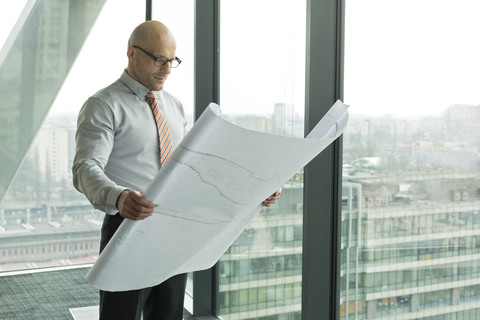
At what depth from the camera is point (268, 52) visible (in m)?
2.71

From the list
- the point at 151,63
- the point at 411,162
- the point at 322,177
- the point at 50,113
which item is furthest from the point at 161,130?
the point at 50,113

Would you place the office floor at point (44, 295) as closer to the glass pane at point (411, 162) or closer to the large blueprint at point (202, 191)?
the glass pane at point (411, 162)

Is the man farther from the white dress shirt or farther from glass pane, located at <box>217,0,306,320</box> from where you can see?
glass pane, located at <box>217,0,306,320</box>

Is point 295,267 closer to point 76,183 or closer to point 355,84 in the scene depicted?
point 355,84

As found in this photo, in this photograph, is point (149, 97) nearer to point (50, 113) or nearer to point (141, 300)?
point (141, 300)

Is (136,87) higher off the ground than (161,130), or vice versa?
(136,87)

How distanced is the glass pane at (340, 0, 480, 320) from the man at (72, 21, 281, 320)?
0.65 metres

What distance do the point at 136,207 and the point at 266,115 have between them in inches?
58.3

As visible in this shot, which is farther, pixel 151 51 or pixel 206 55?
pixel 206 55

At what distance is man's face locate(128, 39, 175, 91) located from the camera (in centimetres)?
190

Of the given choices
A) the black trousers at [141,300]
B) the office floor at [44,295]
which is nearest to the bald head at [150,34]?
the black trousers at [141,300]

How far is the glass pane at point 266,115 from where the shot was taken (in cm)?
250

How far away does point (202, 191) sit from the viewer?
1.29 m

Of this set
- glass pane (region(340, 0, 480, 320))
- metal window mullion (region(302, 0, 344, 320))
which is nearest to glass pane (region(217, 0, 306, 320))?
metal window mullion (region(302, 0, 344, 320))
